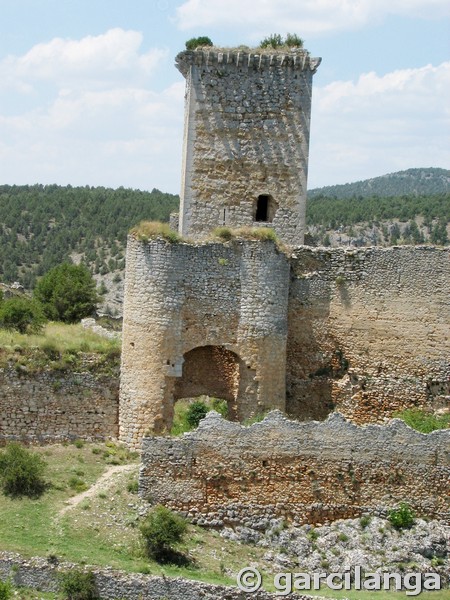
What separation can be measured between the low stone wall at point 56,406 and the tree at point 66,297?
1319 cm

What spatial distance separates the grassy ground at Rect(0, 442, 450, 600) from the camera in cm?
1891

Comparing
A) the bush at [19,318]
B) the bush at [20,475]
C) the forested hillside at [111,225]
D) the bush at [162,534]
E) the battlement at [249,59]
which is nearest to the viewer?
the bush at [162,534]

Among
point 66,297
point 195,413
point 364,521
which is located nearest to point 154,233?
point 195,413

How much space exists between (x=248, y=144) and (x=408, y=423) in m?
7.43

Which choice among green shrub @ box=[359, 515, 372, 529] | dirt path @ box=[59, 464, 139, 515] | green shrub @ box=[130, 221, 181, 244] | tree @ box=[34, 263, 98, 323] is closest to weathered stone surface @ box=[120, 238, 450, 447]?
green shrub @ box=[130, 221, 181, 244]

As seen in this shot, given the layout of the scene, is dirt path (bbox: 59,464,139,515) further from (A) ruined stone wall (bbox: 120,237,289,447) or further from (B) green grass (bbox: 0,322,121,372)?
(B) green grass (bbox: 0,322,121,372)

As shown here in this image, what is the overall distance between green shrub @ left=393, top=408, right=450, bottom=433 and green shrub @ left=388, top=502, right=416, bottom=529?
197cm

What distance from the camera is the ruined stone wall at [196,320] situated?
22.4 meters

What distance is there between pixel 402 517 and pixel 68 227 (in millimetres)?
66030

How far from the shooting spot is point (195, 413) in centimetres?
2634

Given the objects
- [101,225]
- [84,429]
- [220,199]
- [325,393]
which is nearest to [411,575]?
[325,393]

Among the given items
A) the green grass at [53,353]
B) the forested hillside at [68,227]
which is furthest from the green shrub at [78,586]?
the forested hillside at [68,227]

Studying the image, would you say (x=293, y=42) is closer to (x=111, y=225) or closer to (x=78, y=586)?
(x=78, y=586)

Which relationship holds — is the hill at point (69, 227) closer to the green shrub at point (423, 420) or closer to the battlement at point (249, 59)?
the battlement at point (249, 59)
